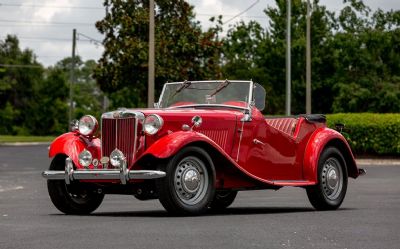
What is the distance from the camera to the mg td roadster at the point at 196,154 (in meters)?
12.9

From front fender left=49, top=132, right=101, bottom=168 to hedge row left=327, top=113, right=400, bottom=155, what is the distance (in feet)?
81.0

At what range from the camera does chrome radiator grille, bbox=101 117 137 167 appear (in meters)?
13.2

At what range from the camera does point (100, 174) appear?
12906mm

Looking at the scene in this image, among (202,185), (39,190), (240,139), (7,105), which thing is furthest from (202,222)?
(7,105)

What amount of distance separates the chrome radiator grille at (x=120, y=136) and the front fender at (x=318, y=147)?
2877mm

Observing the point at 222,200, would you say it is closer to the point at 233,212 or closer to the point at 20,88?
the point at 233,212

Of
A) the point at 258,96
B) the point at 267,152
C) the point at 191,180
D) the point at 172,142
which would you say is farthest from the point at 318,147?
the point at 172,142

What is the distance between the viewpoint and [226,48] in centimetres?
6825

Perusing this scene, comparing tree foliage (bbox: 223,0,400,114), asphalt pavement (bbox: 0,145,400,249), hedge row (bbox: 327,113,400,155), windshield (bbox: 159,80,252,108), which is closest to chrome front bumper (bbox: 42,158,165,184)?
asphalt pavement (bbox: 0,145,400,249)

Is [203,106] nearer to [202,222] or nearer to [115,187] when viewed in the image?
[115,187]

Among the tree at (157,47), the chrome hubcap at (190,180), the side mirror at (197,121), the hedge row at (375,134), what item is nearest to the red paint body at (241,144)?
the side mirror at (197,121)

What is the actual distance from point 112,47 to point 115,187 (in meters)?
38.1

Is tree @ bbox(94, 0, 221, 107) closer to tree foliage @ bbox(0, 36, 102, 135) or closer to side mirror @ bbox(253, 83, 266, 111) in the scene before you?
side mirror @ bbox(253, 83, 266, 111)

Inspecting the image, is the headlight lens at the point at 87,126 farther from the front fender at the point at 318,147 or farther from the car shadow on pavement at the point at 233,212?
the front fender at the point at 318,147
